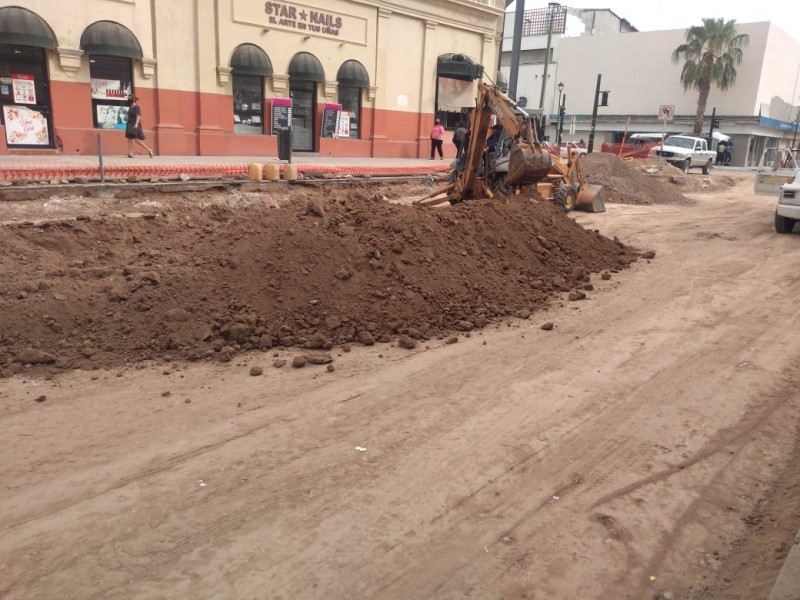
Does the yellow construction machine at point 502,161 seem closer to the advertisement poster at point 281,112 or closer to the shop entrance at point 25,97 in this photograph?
the advertisement poster at point 281,112

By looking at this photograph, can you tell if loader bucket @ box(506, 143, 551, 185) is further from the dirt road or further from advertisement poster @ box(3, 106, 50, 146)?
advertisement poster @ box(3, 106, 50, 146)

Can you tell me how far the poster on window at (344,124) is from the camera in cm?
2534

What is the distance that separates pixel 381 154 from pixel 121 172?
13808mm

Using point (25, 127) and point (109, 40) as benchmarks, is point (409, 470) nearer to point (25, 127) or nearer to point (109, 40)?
point (25, 127)

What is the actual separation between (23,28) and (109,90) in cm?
283

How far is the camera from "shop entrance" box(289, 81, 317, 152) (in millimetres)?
24328

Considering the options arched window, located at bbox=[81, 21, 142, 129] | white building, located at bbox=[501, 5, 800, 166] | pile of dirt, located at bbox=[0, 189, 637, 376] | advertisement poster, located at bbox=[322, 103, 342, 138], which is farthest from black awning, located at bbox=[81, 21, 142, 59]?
white building, located at bbox=[501, 5, 800, 166]

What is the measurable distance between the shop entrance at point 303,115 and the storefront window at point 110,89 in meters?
6.41

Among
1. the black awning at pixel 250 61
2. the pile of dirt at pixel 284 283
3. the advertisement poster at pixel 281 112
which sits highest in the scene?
the black awning at pixel 250 61

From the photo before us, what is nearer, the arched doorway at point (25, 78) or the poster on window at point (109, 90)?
the arched doorway at point (25, 78)

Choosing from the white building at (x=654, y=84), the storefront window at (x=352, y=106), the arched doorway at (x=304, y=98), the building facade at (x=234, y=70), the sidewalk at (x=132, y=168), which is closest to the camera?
the sidewalk at (x=132, y=168)

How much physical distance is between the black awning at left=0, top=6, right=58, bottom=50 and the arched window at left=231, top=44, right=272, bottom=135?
5833 millimetres

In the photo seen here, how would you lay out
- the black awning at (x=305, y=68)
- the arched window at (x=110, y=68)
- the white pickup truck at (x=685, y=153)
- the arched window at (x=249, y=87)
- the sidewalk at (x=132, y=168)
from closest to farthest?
1. the sidewalk at (x=132, y=168)
2. the arched window at (x=110, y=68)
3. the arched window at (x=249, y=87)
4. the black awning at (x=305, y=68)
5. the white pickup truck at (x=685, y=153)

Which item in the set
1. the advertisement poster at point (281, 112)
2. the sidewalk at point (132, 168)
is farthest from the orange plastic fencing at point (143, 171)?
the advertisement poster at point (281, 112)
